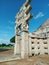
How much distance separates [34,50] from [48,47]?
1688 mm

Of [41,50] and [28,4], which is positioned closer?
[28,4]

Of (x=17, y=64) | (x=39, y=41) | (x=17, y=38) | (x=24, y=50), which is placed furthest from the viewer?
(x=17, y=38)

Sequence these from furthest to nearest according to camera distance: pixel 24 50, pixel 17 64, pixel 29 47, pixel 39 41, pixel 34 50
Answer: pixel 39 41
pixel 34 50
pixel 29 47
pixel 24 50
pixel 17 64

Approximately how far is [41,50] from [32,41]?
6.23 feet

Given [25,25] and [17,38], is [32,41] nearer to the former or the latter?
[25,25]

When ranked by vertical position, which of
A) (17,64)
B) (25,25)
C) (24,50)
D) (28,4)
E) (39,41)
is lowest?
(17,64)

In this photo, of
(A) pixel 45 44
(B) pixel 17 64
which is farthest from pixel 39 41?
(B) pixel 17 64

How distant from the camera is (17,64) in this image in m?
8.47

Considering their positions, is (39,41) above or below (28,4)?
below

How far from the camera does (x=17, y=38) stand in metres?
14.8

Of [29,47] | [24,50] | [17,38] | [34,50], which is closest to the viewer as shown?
[24,50]

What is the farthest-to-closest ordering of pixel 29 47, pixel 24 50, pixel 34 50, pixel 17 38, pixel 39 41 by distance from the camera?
pixel 17 38
pixel 39 41
pixel 34 50
pixel 29 47
pixel 24 50

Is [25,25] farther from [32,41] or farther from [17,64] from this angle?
[17,64]

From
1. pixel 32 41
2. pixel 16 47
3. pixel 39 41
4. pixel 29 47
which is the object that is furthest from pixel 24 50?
pixel 16 47
